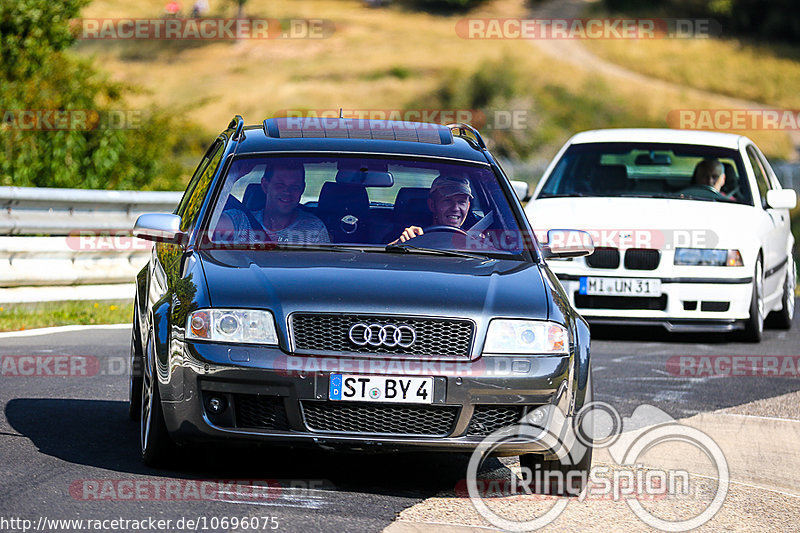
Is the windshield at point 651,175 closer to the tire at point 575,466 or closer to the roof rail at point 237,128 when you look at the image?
the roof rail at point 237,128

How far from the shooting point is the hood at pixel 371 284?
561 cm

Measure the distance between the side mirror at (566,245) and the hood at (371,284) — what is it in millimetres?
589

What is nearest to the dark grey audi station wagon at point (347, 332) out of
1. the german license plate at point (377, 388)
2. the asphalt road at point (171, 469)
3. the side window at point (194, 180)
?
the german license plate at point (377, 388)

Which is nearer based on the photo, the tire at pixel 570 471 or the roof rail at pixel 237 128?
the tire at pixel 570 471

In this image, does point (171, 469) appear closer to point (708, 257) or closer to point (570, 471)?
point (570, 471)

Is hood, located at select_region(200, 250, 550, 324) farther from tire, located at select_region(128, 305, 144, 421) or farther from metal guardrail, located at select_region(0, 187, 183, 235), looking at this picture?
metal guardrail, located at select_region(0, 187, 183, 235)

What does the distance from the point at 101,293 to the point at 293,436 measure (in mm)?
7487

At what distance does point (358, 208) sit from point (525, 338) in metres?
1.34

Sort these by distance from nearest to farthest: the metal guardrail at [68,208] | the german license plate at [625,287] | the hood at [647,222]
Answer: the german license plate at [625,287], the hood at [647,222], the metal guardrail at [68,208]

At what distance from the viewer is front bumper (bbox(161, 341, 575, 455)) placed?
5.49 m

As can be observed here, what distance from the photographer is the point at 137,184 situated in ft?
57.1

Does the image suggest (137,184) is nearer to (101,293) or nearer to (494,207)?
(101,293)

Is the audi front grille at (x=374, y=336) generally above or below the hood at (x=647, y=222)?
above

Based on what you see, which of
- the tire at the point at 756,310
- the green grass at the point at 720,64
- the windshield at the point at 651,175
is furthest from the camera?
the green grass at the point at 720,64
